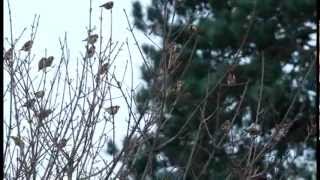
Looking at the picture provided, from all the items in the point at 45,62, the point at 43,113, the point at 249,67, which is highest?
the point at 249,67

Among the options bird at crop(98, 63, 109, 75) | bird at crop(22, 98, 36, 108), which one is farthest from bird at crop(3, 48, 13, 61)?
bird at crop(98, 63, 109, 75)

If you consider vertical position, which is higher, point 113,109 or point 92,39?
point 92,39

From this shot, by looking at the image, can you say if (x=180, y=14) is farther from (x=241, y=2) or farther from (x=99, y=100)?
(x=99, y=100)

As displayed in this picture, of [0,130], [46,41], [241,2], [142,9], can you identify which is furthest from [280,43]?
[0,130]

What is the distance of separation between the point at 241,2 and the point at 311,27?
806 mm

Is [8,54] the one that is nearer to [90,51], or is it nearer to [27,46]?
[27,46]

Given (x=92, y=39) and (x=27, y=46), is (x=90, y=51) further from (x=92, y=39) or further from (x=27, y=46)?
(x=27, y=46)

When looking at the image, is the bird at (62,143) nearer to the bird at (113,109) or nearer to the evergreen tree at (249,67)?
the bird at (113,109)

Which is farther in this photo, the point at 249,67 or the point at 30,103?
the point at 249,67

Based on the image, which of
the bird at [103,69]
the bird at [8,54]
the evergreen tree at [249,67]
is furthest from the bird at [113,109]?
the evergreen tree at [249,67]

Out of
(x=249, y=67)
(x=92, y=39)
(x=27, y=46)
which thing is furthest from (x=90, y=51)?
(x=249, y=67)

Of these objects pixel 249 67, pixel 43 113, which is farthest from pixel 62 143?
pixel 249 67

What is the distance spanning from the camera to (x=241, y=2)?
585 centimetres

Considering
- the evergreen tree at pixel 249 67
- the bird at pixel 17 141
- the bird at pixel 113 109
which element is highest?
the evergreen tree at pixel 249 67
